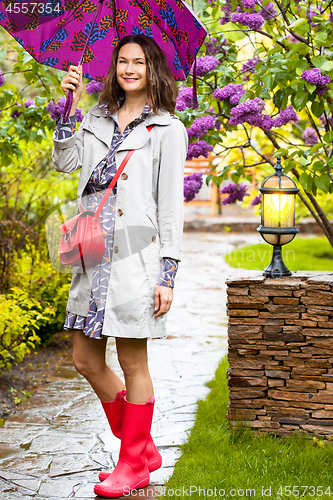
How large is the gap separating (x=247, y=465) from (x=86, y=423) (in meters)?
1.04

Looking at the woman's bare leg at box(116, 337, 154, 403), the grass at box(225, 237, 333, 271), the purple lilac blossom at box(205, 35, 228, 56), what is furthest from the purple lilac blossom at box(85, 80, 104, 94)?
the grass at box(225, 237, 333, 271)

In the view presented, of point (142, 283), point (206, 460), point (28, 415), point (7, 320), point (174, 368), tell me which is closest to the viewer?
point (142, 283)

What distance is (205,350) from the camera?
14.7 feet

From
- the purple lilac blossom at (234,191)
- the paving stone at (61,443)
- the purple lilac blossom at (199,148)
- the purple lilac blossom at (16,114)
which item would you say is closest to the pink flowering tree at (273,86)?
the purple lilac blossom at (199,148)

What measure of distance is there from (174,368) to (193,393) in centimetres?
52

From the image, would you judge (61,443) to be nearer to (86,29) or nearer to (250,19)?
(86,29)

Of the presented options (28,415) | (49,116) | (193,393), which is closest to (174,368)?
(193,393)

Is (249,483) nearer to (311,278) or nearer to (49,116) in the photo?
(311,278)

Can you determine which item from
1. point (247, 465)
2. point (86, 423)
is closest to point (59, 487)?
point (86, 423)

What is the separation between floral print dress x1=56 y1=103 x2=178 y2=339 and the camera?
81.4 inches

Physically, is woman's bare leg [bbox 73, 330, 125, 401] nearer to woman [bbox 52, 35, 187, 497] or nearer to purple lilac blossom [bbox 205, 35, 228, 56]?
woman [bbox 52, 35, 187, 497]

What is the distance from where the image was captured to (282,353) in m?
2.76

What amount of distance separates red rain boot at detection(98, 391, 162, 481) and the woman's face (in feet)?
4.39

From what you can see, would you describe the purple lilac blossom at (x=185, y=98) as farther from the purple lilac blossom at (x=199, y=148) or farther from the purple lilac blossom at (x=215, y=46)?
the purple lilac blossom at (x=215, y=46)
